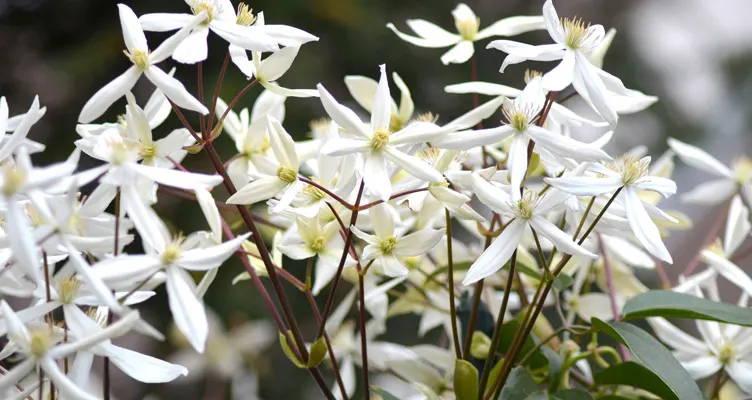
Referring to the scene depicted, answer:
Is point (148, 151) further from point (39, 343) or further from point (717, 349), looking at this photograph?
point (717, 349)

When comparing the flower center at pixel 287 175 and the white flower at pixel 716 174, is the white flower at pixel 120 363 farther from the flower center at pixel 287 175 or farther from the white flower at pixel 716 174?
the white flower at pixel 716 174

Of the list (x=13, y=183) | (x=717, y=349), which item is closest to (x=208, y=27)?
(x=13, y=183)

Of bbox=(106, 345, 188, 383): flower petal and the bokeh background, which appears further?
the bokeh background

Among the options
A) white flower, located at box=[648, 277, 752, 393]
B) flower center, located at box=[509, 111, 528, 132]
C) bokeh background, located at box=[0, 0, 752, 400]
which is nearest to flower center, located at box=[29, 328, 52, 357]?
flower center, located at box=[509, 111, 528, 132]

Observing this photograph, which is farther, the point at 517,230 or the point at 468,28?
the point at 468,28

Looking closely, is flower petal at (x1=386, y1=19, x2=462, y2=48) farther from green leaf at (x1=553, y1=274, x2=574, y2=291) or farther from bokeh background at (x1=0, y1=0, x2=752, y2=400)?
bokeh background at (x1=0, y1=0, x2=752, y2=400)

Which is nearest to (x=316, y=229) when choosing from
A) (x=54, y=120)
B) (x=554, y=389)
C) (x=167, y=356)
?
(x=554, y=389)
